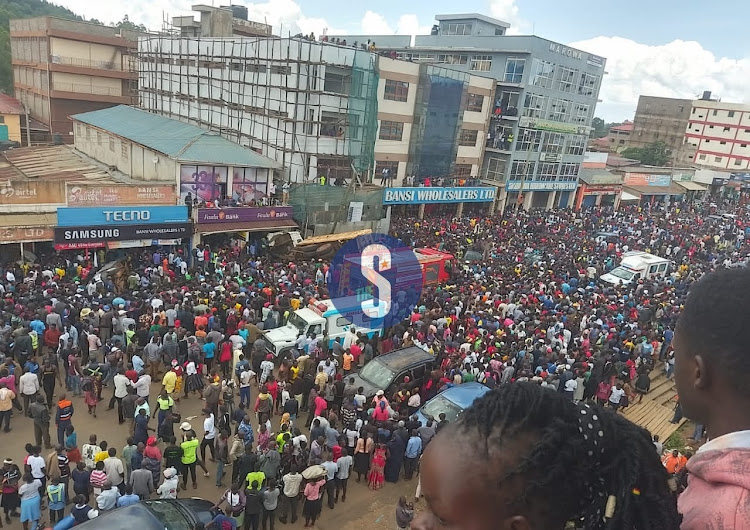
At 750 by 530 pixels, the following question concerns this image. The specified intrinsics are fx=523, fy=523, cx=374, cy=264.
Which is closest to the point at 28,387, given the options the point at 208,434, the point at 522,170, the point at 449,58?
the point at 208,434

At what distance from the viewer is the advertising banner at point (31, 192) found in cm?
1744

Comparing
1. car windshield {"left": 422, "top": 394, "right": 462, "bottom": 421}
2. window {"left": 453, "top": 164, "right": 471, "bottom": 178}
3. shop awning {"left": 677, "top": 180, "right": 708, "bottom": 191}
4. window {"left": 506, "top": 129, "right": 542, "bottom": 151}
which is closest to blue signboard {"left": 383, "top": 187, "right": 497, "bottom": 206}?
window {"left": 453, "top": 164, "right": 471, "bottom": 178}

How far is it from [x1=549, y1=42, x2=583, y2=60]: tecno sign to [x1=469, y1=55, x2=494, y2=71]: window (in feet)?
13.8

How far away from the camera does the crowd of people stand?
→ 1.50 m

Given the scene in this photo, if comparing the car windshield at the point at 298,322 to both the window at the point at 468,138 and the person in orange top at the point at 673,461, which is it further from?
the window at the point at 468,138

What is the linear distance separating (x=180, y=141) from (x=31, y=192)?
7.45 meters

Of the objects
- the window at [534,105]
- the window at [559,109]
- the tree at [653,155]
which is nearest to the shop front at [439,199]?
the window at [534,105]

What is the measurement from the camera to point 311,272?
20.1 meters

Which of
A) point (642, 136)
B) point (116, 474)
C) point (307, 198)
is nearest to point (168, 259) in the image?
point (307, 198)

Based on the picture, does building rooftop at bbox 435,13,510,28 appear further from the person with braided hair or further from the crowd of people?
the person with braided hair

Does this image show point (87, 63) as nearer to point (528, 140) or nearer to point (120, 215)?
point (120, 215)

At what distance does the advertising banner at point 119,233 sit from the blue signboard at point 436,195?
12.0 metres

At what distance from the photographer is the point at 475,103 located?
3531cm

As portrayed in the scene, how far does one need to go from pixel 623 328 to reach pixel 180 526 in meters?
14.1
